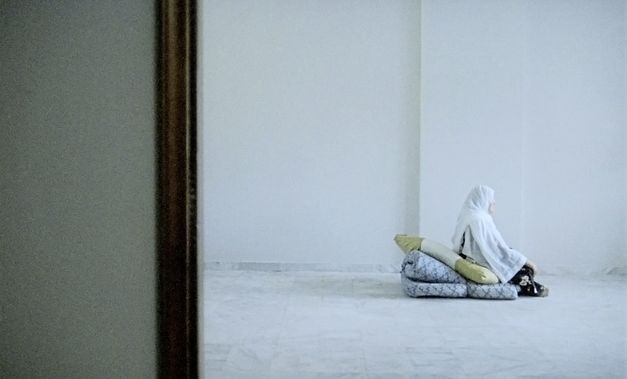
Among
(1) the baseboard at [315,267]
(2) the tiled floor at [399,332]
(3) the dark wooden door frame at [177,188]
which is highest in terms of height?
(3) the dark wooden door frame at [177,188]

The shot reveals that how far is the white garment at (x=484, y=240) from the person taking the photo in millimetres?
5758

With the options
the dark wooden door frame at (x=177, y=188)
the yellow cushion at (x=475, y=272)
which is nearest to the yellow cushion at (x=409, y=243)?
the yellow cushion at (x=475, y=272)

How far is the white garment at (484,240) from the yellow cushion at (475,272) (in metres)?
0.11

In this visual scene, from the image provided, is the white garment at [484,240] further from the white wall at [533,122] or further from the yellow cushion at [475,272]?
the white wall at [533,122]

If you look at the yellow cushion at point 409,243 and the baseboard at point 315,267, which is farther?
the baseboard at point 315,267

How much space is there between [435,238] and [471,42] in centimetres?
197

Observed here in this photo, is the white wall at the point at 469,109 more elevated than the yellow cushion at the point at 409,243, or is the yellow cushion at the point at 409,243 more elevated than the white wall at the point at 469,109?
the white wall at the point at 469,109

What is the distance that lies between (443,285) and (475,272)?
0.27 meters

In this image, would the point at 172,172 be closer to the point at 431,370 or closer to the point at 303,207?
the point at 431,370

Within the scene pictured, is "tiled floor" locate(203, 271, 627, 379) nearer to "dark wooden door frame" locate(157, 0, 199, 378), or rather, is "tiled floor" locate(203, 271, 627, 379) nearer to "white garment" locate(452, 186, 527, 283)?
"white garment" locate(452, 186, 527, 283)

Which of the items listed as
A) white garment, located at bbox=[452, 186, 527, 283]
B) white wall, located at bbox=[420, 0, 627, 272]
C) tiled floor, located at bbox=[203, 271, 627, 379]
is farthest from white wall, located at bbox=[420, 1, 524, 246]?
tiled floor, located at bbox=[203, 271, 627, 379]

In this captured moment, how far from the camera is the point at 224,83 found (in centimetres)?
725

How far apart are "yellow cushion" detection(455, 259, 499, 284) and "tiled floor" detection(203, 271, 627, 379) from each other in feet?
0.59

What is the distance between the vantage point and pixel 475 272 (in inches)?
222
